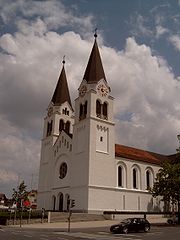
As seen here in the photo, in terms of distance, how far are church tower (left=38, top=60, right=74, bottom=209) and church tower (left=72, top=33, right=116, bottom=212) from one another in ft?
24.1

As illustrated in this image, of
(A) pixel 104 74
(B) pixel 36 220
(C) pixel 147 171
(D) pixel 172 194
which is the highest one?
(A) pixel 104 74

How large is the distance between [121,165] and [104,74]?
18.0 meters

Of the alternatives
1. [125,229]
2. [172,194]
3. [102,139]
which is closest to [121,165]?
[102,139]

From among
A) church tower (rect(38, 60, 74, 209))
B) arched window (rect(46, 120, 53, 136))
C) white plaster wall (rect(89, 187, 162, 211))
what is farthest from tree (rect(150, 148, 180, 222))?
arched window (rect(46, 120, 53, 136))

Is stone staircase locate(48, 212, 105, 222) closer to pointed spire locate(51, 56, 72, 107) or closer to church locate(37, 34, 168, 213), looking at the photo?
church locate(37, 34, 168, 213)

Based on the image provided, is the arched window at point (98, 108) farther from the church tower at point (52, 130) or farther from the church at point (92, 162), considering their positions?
the church tower at point (52, 130)

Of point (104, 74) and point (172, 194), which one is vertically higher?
point (104, 74)

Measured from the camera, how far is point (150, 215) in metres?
52.2

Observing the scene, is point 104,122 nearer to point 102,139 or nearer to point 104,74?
point 102,139

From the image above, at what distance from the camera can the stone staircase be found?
42375 millimetres

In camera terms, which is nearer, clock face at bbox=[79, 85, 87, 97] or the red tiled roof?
the red tiled roof

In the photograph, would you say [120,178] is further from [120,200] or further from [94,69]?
[94,69]

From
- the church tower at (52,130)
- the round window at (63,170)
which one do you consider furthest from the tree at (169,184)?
the church tower at (52,130)

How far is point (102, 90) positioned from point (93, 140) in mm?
10773
